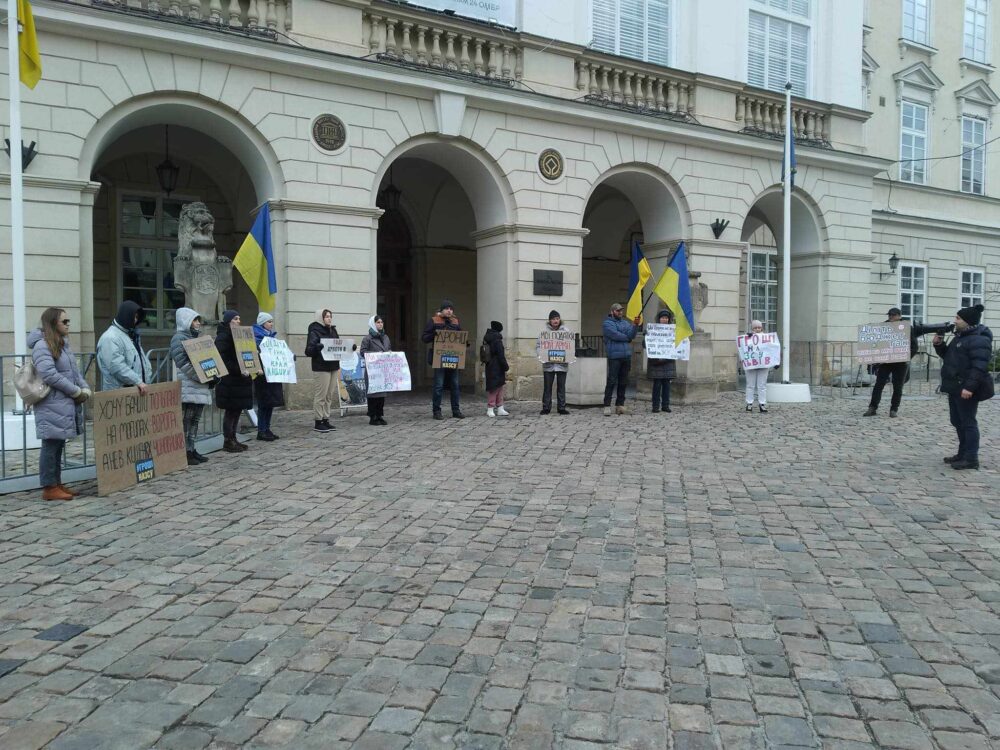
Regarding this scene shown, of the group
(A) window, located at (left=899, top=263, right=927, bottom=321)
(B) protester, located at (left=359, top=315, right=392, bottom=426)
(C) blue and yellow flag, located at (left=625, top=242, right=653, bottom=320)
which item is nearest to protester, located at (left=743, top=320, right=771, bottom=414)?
(C) blue and yellow flag, located at (left=625, top=242, right=653, bottom=320)

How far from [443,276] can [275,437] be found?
10366 mm

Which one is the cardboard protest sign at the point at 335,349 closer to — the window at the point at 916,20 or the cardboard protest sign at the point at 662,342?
the cardboard protest sign at the point at 662,342

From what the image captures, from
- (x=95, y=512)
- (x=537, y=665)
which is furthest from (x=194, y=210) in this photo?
(x=537, y=665)

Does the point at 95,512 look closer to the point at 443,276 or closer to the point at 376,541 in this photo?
the point at 376,541

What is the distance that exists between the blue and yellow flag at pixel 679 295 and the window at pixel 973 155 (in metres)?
17.6

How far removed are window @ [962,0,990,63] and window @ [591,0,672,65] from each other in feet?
48.5

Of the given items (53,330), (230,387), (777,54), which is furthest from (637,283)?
(53,330)

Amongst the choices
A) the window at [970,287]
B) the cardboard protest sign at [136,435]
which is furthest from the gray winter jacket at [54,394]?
the window at [970,287]

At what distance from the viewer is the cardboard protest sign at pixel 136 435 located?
7176 millimetres

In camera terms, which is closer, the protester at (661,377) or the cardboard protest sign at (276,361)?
the cardboard protest sign at (276,361)

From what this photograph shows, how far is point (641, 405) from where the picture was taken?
602 inches

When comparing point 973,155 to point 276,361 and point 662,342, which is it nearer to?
point 662,342

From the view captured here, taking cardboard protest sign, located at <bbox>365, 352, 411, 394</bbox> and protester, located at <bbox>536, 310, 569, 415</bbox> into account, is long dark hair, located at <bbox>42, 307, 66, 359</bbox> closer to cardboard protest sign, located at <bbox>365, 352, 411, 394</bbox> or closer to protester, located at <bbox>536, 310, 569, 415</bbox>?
cardboard protest sign, located at <bbox>365, 352, 411, 394</bbox>

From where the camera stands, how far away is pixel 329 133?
1395 centimetres
